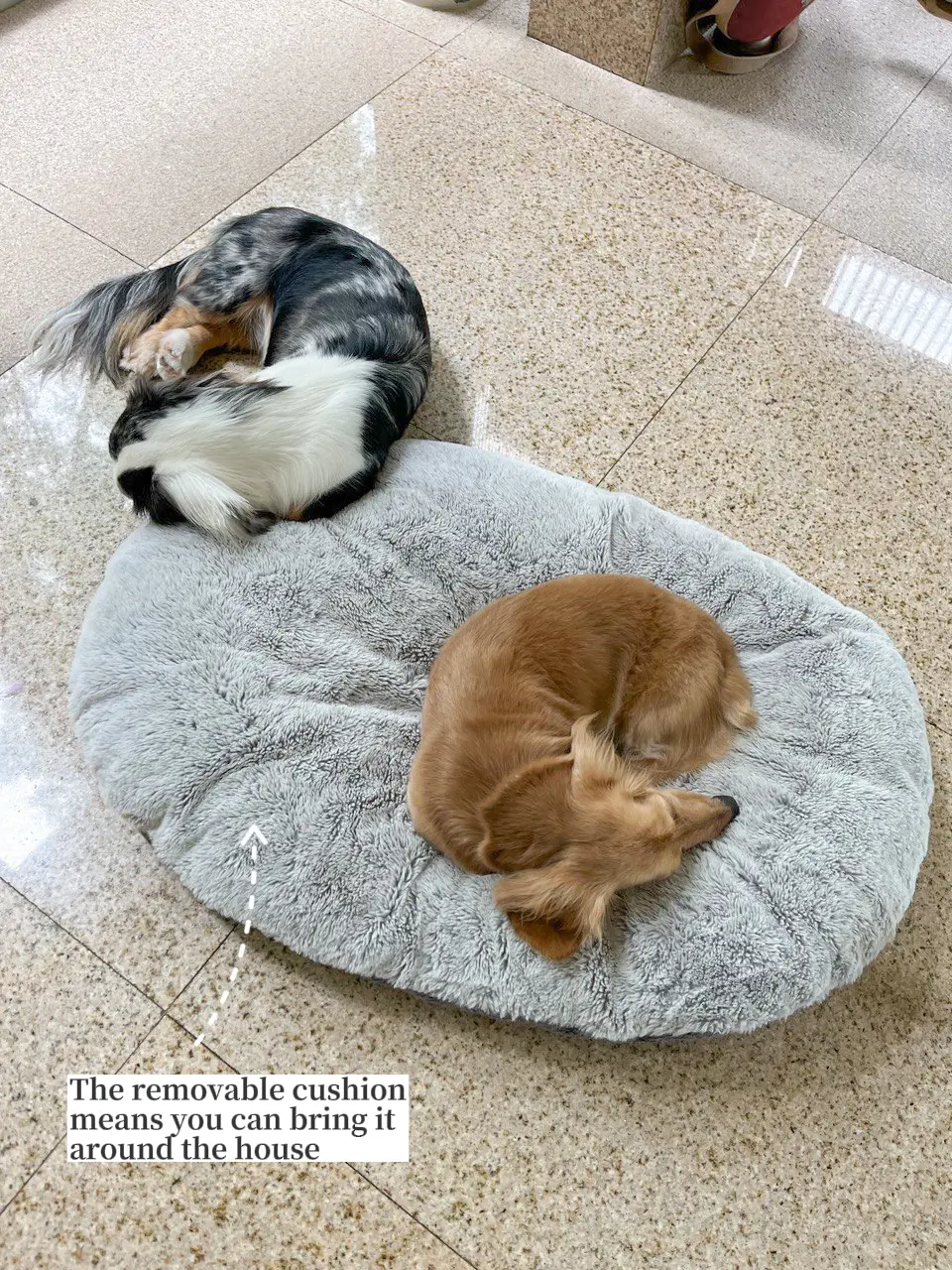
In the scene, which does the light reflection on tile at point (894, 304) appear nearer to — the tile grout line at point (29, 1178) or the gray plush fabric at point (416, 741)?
the gray plush fabric at point (416, 741)

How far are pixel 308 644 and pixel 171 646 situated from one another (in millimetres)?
224

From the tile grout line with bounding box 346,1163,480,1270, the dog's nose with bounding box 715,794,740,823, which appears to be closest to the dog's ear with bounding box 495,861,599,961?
the dog's nose with bounding box 715,794,740,823

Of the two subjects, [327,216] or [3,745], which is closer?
[3,745]

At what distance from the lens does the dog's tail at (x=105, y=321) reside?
2.21 m

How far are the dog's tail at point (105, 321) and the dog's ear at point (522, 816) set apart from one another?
4.58ft

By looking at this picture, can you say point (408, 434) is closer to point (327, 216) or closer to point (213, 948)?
point (327, 216)

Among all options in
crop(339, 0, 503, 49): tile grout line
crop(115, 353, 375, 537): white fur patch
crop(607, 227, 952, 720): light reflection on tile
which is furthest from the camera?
crop(339, 0, 503, 49): tile grout line

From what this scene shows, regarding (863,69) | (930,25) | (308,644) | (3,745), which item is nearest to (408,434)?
(308,644)

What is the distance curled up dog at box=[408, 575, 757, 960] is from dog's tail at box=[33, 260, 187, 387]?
1120mm

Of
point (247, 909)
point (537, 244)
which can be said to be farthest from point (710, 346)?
point (247, 909)

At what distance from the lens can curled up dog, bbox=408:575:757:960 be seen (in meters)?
1.37

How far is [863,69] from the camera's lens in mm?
3096

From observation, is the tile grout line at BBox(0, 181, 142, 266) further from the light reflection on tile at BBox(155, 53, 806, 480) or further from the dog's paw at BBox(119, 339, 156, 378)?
the dog's paw at BBox(119, 339, 156, 378)

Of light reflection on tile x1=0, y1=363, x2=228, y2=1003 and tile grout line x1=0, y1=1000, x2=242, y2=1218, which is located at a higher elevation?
light reflection on tile x1=0, y1=363, x2=228, y2=1003
